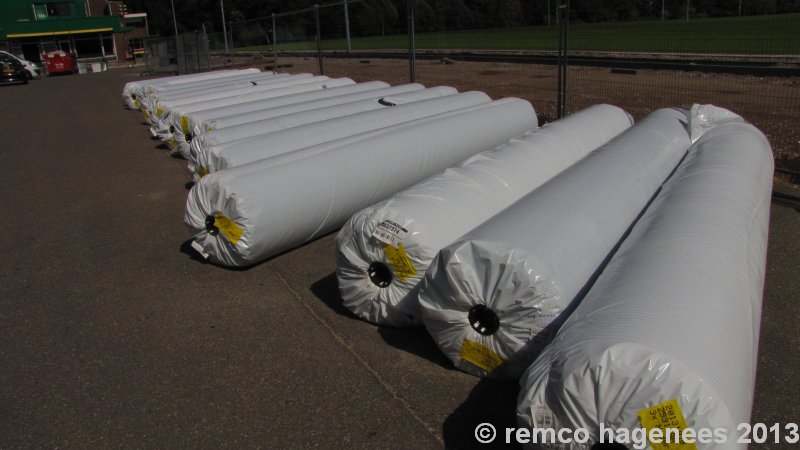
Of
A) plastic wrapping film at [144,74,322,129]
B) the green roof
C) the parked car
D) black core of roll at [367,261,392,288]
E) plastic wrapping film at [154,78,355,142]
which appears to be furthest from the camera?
the green roof

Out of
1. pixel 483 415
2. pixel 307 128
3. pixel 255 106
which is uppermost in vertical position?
→ pixel 255 106

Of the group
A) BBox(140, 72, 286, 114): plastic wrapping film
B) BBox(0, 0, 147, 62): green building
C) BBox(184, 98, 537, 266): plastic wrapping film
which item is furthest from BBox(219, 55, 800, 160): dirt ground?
BBox(0, 0, 147, 62): green building

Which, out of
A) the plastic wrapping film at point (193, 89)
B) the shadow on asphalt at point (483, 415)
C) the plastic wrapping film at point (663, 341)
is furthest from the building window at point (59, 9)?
the plastic wrapping film at point (663, 341)

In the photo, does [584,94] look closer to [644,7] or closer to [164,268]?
[644,7]

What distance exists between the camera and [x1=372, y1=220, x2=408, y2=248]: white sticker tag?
3680mm

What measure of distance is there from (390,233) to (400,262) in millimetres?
189

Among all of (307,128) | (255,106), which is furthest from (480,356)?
(255,106)

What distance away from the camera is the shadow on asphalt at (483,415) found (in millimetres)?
2947

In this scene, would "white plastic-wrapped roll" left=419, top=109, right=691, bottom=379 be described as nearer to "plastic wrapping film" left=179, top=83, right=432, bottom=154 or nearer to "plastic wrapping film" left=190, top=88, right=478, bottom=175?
"plastic wrapping film" left=190, top=88, right=478, bottom=175

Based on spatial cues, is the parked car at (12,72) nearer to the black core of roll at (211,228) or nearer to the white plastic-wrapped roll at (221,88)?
the white plastic-wrapped roll at (221,88)

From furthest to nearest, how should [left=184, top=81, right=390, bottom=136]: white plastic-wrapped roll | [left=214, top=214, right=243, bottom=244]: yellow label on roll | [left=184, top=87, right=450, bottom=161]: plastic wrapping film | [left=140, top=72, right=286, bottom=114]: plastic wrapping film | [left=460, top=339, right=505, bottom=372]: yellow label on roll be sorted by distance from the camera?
[left=140, top=72, right=286, bottom=114]: plastic wrapping film, [left=184, top=81, right=390, bottom=136]: white plastic-wrapped roll, [left=184, top=87, right=450, bottom=161]: plastic wrapping film, [left=214, top=214, right=243, bottom=244]: yellow label on roll, [left=460, top=339, right=505, bottom=372]: yellow label on roll

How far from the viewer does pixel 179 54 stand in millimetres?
25359

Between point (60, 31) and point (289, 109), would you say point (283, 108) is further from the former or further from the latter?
point (60, 31)

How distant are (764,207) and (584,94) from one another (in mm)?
9032
